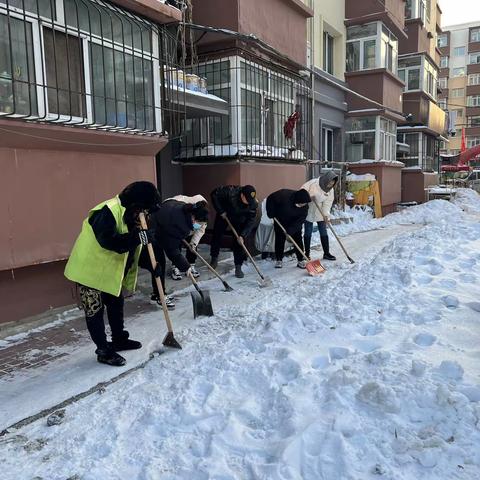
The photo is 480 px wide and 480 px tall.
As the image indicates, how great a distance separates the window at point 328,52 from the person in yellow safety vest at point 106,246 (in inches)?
473

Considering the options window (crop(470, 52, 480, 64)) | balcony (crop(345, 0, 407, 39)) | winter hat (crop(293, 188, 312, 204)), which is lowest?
winter hat (crop(293, 188, 312, 204))

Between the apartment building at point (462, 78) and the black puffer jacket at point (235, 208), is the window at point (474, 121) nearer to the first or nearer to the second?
the apartment building at point (462, 78)

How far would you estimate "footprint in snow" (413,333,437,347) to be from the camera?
12.1ft

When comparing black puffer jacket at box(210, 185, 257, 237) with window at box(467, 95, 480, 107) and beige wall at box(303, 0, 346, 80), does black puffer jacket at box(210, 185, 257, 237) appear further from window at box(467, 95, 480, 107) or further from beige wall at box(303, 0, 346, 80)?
window at box(467, 95, 480, 107)

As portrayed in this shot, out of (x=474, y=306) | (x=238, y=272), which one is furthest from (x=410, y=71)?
(x=474, y=306)

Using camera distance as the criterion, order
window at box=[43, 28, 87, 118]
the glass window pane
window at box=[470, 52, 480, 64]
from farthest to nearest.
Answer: window at box=[470, 52, 480, 64] < the glass window pane < window at box=[43, 28, 87, 118]

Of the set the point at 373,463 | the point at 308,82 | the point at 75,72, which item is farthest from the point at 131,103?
the point at 308,82

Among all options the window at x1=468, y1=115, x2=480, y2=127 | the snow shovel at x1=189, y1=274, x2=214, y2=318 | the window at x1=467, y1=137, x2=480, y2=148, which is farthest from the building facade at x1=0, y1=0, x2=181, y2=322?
the window at x1=468, y1=115, x2=480, y2=127

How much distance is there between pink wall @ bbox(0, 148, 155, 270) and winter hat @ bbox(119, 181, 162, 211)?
1.44m

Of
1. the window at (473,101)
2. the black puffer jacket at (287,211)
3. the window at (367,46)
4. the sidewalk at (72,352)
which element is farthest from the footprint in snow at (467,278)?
the window at (473,101)

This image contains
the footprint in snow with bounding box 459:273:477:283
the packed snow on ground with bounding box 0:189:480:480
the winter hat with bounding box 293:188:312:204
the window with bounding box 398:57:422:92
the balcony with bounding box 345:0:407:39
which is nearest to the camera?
the packed snow on ground with bounding box 0:189:480:480

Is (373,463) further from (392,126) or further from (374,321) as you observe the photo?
(392,126)

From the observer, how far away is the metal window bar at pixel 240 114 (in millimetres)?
8281

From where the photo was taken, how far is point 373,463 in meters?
2.38
